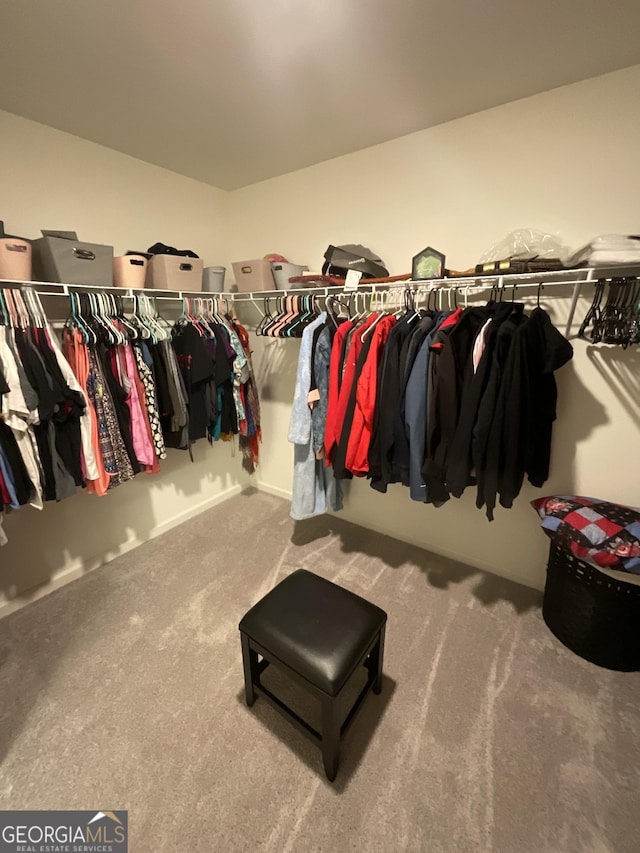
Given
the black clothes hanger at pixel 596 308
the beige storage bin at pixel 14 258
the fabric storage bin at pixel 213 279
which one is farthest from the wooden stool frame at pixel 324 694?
the fabric storage bin at pixel 213 279

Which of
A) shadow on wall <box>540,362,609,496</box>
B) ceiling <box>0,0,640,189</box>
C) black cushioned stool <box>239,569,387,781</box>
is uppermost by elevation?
ceiling <box>0,0,640,189</box>

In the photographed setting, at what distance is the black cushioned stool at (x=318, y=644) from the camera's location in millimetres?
1079

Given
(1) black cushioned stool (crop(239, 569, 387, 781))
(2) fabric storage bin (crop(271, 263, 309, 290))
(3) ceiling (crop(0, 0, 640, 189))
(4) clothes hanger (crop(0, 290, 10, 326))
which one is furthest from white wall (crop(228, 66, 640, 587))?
(4) clothes hanger (crop(0, 290, 10, 326))

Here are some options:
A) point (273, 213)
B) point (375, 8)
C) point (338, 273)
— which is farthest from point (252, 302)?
point (375, 8)

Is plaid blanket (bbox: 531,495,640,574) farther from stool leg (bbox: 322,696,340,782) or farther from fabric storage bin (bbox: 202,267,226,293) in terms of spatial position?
fabric storage bin (bbox: 202,267,226,293)

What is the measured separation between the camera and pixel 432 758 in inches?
48.0

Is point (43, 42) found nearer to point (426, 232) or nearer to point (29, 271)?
point (29, 271)

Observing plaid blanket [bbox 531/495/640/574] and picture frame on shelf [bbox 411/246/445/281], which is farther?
picture frame on shelf [bbox 411/246/445/281]

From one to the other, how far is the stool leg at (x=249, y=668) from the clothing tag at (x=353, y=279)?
66.5 inches

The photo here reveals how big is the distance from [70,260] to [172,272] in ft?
1.70

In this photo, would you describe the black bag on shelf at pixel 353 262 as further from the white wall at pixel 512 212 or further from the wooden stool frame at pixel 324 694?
the wooden stool frame at pixel 324 694


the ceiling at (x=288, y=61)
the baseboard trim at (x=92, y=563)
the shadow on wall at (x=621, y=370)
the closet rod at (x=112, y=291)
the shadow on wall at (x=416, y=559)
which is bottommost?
the shadow on wall at (x=416, y=559)

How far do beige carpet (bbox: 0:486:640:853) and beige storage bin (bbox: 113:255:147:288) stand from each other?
174cm

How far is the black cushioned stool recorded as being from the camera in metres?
1.08
